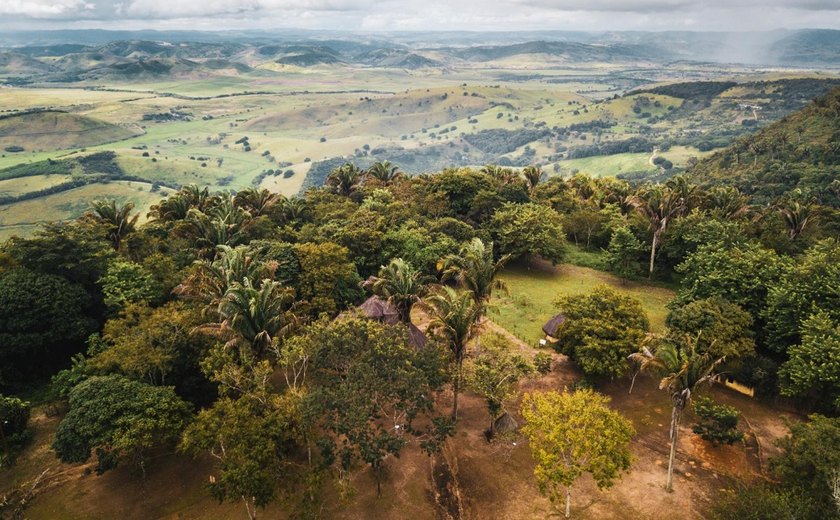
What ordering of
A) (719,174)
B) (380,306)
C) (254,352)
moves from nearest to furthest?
(254,352) < (380,306) < (719,174)

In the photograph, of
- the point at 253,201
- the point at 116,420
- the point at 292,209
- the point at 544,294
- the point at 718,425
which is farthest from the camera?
the point at 292,209

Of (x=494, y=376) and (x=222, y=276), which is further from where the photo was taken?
(x=222, y=276)

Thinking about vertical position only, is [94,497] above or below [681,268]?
below

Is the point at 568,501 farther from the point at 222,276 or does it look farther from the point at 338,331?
the point at 222,276

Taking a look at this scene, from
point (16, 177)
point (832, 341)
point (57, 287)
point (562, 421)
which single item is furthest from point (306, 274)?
point (16, 177)

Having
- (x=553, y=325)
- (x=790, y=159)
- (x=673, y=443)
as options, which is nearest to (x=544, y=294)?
(x=553, y=325)

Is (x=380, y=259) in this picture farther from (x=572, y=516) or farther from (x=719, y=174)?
(x=719, y=174)

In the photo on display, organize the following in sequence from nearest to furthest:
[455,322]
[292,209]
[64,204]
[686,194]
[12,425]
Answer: [455,322]
[12,425]
[686,194]
[292,209]
[64,204]

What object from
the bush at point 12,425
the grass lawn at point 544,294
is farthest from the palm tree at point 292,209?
the bush at point 12,425
